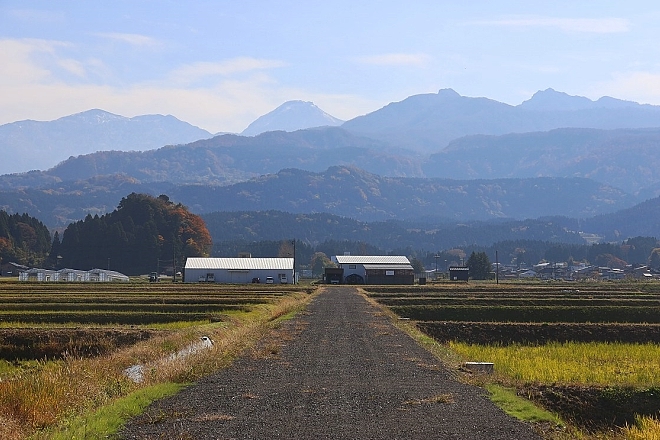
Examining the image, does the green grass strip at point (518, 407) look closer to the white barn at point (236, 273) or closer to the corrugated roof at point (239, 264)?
the white barn at point (236, 273)

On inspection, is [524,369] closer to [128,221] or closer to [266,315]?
[266,315]

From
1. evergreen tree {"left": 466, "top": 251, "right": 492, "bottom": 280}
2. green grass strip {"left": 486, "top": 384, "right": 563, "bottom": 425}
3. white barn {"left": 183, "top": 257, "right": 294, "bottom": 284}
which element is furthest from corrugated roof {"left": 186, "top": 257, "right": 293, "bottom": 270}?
green grass strip {"left": 486, "top": 384, "right": 563, "bottom": 425}

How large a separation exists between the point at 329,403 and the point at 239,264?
86.2 metres

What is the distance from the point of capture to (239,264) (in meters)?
98.8

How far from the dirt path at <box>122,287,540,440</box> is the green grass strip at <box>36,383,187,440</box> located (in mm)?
249

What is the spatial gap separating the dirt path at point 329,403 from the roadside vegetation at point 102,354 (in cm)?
75

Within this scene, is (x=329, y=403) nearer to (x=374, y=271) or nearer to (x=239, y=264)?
(x=374, y=271)

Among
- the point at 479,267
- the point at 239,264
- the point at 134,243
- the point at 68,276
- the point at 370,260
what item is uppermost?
the point at 134,243

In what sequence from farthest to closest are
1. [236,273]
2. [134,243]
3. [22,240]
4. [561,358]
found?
[22,240] < [134,243] < [236,273] < [561,358]

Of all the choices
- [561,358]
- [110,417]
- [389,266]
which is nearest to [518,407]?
[110,417]

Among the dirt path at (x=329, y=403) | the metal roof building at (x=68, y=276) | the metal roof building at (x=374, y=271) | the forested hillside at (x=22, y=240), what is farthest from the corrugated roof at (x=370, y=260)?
the dirt path at (x=329, y=403)

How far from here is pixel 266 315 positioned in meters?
36.3

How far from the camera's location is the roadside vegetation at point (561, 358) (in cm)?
1390

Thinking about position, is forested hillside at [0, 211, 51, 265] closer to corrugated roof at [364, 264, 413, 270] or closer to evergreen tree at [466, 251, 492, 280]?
corrugated roof at [364, 264, 413, 270]
